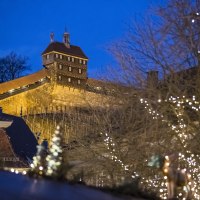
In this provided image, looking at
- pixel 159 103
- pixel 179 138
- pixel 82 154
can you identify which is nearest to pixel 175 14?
pixel 159 103

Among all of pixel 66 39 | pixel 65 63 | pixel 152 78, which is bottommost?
pixel 152 78

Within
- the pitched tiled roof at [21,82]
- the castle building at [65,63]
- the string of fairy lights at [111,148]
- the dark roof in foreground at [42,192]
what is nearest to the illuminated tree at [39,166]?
the dark roof in foreground at [42,192]

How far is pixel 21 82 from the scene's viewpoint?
7375 centimetres

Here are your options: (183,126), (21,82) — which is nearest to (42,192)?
(183,126)

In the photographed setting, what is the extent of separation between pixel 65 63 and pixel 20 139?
173 ft

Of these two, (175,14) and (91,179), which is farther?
(91,179)

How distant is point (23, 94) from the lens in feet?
239

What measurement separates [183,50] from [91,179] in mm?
7192

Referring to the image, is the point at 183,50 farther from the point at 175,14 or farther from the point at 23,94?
the point at 23,94

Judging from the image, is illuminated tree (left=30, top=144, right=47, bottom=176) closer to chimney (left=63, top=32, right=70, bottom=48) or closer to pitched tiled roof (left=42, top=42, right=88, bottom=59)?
pitched tiled roof (left=42, top=42, right=88, bottom=59)

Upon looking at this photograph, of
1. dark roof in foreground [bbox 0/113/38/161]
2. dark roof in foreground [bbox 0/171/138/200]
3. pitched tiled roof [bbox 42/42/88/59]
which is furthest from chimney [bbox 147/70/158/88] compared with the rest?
pitched tiled roof [bbox 42/42/88/59]

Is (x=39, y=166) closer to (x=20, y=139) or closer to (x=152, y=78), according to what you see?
(x=152, y=78)

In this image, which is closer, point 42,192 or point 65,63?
point 42,192

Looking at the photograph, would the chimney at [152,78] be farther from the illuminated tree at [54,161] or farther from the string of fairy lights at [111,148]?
the illuminated tree at [54,161]
